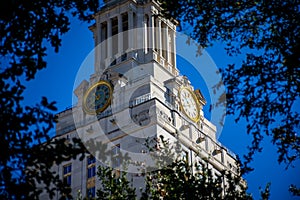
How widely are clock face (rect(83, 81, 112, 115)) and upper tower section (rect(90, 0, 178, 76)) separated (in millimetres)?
2963

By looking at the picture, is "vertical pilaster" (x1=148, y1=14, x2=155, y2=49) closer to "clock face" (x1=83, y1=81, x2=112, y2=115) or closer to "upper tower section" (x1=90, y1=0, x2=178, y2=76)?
"upper tower section" (x1=90, y1=0, x2=178, y2=76)

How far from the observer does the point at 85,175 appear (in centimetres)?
8544

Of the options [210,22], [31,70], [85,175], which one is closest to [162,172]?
[210,22]

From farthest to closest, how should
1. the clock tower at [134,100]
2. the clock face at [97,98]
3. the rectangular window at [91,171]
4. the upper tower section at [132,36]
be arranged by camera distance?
the upper tower section at [132,36], the clock face at [97,98], the rectangular window at [91,171], the clock tower at [134,100]

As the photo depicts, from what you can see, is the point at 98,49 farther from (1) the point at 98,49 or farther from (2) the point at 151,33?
(2) the point at 151,33

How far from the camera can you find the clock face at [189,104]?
8994 cm

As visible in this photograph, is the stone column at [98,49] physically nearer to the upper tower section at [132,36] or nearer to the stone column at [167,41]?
the upper tower section at [132,36]

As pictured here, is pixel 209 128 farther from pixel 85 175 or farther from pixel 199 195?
pixel 199 195

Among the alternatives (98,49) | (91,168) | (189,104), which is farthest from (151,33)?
(91,168)

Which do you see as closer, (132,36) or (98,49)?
(132,36)

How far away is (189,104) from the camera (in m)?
91.1

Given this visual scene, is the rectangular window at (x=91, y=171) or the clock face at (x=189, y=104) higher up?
the clock face at (x=189, y=104)

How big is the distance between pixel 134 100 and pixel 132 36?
10.7 m

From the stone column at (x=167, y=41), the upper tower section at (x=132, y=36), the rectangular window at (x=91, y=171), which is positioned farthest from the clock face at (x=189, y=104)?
the rectangular window at (x=91, y=171)
